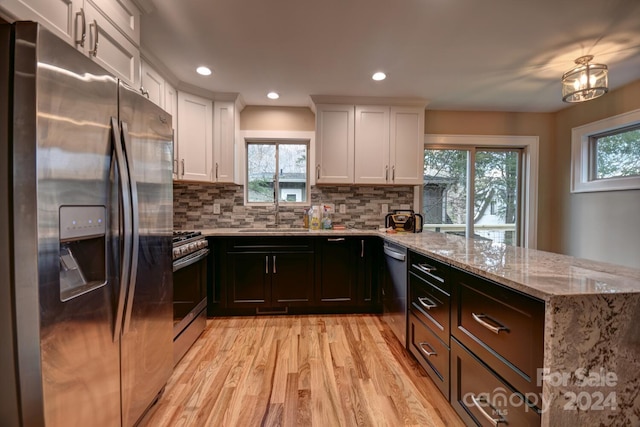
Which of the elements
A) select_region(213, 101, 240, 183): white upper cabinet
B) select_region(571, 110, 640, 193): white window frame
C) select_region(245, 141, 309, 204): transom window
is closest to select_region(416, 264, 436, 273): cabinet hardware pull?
select_region(245, 141, 309, 204): transom window

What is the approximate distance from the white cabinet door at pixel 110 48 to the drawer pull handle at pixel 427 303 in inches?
85.6

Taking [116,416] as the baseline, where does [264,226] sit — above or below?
above

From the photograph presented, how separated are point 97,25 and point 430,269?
7.14 ft

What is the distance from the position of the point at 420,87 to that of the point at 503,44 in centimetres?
→ 84

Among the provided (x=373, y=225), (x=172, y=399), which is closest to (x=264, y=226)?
(x=373, y=225)

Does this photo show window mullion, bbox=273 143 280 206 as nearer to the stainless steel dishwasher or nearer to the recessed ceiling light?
the recessed ceiling light

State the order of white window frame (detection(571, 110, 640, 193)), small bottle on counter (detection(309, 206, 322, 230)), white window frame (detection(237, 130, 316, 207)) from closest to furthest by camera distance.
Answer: white window frame (detection(571, 110, 640, 193)) → small bottle on counter (detection(309, 206, 322, 230)) → white window frame (detection(237, 130, 316, 207))

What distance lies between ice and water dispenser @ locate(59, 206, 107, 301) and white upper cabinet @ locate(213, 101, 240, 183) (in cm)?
205

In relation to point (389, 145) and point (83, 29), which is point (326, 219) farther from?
point (83, 29)

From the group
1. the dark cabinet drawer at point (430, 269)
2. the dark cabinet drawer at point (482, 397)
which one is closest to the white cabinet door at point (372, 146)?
the dark cabinet drawer at point (430, 269)

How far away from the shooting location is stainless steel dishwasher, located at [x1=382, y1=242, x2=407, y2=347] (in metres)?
2.16

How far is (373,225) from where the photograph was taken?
3.51 metres

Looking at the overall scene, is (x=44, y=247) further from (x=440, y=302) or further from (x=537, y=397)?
(x=440, y=302)

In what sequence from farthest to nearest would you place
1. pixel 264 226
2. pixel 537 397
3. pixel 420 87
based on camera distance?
pixel 264 226 → pixel 420 87 → pixel 537 397
